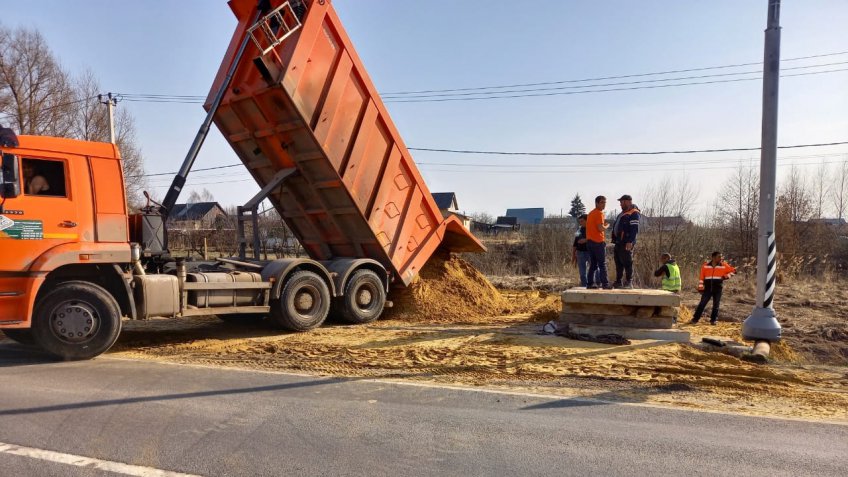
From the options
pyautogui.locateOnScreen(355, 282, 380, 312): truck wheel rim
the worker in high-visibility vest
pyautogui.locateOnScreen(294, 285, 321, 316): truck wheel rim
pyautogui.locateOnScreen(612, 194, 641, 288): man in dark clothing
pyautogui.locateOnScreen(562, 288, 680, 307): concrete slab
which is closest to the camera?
pyautogui.locateOnScreen(562, 288, 680, 307): concrete slab

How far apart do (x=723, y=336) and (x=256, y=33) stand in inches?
325

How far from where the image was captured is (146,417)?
4.44 meters

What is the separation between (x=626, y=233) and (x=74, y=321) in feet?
25.5

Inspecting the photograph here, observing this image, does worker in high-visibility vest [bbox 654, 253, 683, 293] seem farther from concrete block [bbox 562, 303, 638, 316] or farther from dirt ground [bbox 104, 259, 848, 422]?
concrete block [bbox 562, 303, 638, 316]

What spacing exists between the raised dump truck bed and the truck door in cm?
267

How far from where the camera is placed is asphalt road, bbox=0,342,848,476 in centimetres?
354

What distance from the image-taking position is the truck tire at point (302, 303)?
8328 mm

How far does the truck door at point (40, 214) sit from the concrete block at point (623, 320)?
667 centimetres

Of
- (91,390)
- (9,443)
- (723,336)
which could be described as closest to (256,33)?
(91,390)

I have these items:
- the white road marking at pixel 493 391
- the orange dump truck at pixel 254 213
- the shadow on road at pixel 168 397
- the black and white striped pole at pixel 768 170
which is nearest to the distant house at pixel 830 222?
the black and white striped pole at pixel 768 170

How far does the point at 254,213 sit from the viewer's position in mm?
9156

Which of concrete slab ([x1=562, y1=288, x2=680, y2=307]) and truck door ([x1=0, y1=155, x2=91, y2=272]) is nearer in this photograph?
truck door ([x1=0, y1=155, x2=91, y2=272])

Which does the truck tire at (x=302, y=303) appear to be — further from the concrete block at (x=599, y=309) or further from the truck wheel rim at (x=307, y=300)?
the concrete block at (x=599, y=309)

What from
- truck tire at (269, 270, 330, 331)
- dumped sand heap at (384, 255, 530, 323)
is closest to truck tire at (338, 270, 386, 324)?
truck tire at (269, 270, 330, 331)
